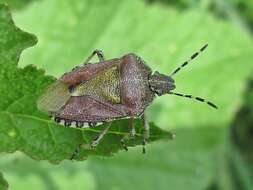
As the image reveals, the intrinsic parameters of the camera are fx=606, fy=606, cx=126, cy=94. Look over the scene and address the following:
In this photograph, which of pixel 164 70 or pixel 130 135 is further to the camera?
pixel 164 70

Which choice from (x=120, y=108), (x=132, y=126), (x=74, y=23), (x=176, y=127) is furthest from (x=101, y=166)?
(x=132, y=126)

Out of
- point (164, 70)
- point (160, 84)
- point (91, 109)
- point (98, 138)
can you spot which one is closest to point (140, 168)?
point (164, 70)

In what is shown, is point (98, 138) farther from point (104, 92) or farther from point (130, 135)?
point (104, 92)

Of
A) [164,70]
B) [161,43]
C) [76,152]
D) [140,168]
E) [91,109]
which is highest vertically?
[161,43]

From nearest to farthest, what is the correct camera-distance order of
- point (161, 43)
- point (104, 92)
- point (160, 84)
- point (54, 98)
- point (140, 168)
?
point (54, 98) < point (104, 92) < point (160, 84) < point (140, 168) < point (161, 43)

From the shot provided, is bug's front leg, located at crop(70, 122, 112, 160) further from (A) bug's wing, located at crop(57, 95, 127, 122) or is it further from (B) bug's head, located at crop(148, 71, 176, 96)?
(B) bug's head, located at crop(148, 71, 176, 96)

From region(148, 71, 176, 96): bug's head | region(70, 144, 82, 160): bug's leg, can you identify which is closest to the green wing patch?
region(148, 71, 176, 96): bug's head

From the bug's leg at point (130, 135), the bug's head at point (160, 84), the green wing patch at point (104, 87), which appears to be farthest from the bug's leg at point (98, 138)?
the bug's head at point (160, 84)

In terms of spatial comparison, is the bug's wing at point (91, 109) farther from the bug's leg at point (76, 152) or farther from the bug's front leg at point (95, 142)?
the bug's leg at point (76, 152)
